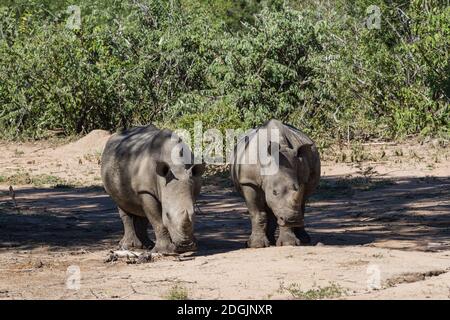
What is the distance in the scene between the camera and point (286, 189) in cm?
1158

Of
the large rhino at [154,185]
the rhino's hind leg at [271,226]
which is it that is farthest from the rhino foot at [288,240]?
the large rhino at [154,185]

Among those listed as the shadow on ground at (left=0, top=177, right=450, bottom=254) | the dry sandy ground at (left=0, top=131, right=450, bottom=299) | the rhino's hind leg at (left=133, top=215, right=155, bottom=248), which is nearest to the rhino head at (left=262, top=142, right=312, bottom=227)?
the dry sandy ground at (left=0, top=131, right=450, bottom=299)

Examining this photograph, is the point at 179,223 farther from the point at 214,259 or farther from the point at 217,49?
the point at 217,49

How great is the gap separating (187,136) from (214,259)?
24.0ft

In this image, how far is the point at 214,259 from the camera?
11.0 meters

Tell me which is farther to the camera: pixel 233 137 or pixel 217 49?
pixel 217 49

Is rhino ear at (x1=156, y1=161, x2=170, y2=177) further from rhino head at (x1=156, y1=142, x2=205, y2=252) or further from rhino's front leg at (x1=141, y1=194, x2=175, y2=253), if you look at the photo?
rhino's front leg at (x1=141, y1=194, x2=175, y2=253)

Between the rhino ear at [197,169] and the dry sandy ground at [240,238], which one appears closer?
the dry sandy ground at [240,238]

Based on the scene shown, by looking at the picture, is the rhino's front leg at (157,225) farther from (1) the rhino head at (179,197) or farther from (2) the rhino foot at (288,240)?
(2) the rhino foot at (288,240)

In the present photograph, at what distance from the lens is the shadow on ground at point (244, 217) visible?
12945 mm

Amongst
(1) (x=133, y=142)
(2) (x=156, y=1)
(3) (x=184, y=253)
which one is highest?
(2) (x=156, y=1)

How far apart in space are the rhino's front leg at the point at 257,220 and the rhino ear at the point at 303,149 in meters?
0.67

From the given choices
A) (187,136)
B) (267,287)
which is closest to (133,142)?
(267,287)

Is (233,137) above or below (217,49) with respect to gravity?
below
